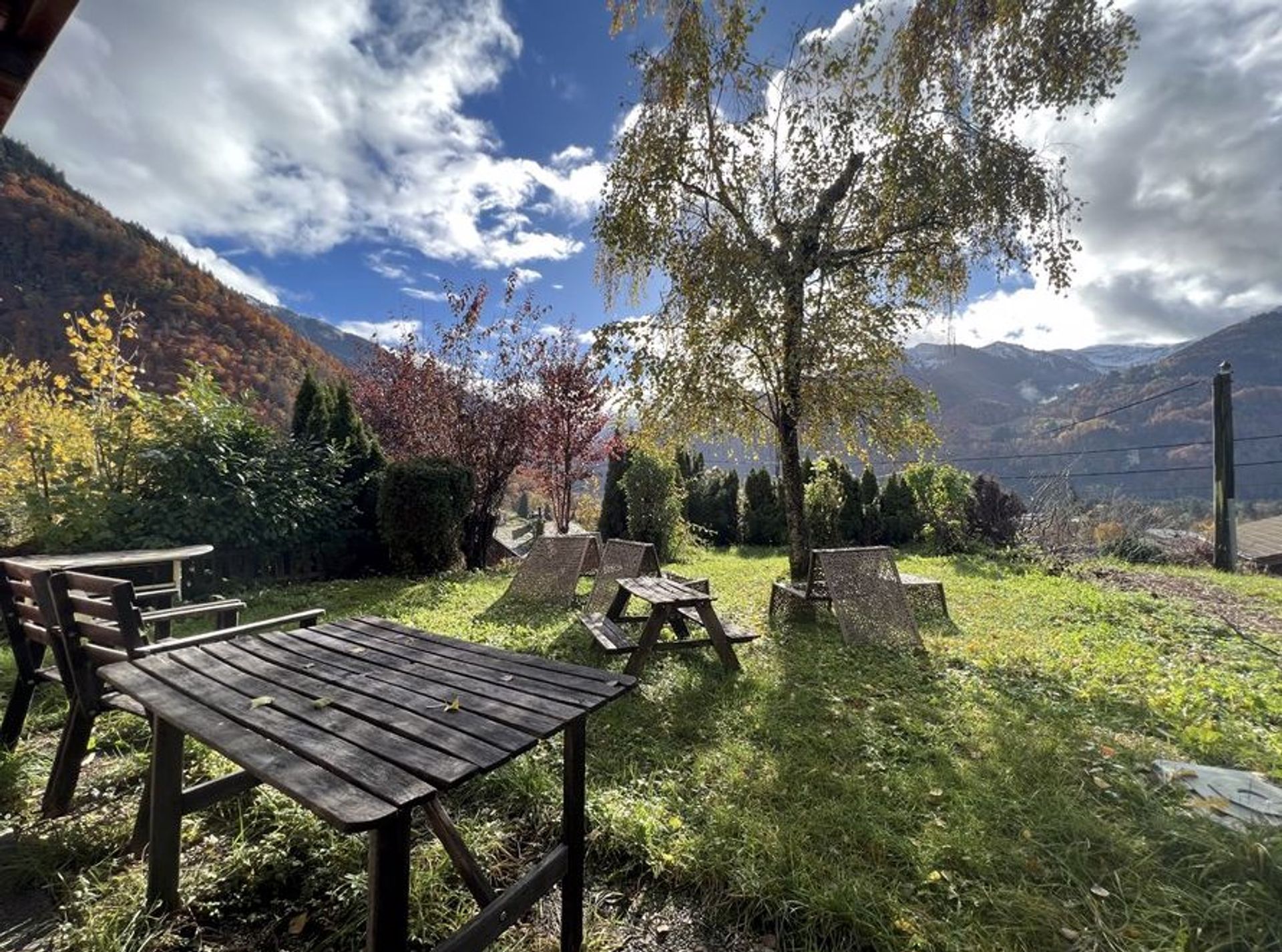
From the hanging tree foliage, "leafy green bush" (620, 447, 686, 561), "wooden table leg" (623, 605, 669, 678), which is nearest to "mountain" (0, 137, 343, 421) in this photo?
"leafy green bush" (620, 447, 686, 561)

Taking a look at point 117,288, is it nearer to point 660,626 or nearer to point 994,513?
point 660,626

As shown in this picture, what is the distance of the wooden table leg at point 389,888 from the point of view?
3.37ft

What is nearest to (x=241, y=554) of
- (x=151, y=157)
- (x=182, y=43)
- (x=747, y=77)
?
(x=151, y=157)

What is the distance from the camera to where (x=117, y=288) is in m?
22.1

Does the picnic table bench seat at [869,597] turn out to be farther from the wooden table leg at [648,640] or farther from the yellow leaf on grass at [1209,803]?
the yellow leaf on grass at [1209,803]

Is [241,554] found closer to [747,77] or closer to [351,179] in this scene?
[351,179]

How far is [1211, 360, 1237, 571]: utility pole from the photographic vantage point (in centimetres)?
988

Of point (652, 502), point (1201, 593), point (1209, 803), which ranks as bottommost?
point (1201, 593)

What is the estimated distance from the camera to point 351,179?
770 centimetres

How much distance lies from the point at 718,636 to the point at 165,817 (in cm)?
302

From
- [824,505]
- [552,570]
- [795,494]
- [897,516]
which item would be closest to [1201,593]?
[897,516]

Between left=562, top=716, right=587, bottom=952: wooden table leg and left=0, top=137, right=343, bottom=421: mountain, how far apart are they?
71.7 ft

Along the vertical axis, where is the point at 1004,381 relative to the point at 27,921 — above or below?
above

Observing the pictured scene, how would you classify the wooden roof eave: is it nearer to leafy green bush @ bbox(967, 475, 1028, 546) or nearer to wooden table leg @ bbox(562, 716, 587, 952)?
wooden table leg @ bbox(562, 716, 587, 952)
